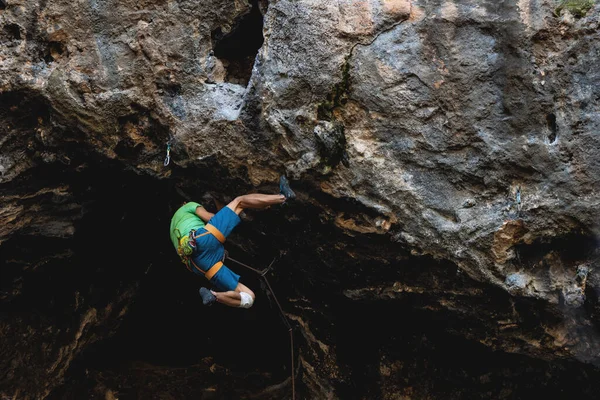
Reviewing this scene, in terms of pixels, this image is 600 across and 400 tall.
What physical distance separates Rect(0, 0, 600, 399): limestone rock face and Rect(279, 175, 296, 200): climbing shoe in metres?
0.07

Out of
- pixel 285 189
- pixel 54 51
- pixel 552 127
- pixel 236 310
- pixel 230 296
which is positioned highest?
pixel 552 127

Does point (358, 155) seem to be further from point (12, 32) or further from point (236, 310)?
point (236, 310)

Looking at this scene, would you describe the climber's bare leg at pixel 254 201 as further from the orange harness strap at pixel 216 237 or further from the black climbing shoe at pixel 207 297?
the black climbing shoe at pixel 207 297

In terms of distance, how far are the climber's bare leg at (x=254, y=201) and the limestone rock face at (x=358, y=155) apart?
0.51 ft

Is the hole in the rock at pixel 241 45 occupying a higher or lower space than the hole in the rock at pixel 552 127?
lower

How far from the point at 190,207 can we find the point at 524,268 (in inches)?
95.0

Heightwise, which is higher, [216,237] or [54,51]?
[54,51]

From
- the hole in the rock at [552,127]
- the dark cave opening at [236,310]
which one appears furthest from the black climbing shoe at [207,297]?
the hole in the rock at [552,127]

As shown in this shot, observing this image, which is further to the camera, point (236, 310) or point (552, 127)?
point (236, 310)

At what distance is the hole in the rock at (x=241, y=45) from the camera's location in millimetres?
4645

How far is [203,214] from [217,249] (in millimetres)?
292

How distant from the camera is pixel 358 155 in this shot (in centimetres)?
422

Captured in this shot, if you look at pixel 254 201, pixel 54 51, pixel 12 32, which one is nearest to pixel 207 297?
pixel 254 201

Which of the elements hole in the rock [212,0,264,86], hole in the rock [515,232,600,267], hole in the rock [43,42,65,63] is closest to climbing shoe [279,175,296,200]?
hole in the rock [212,0,264,86]
